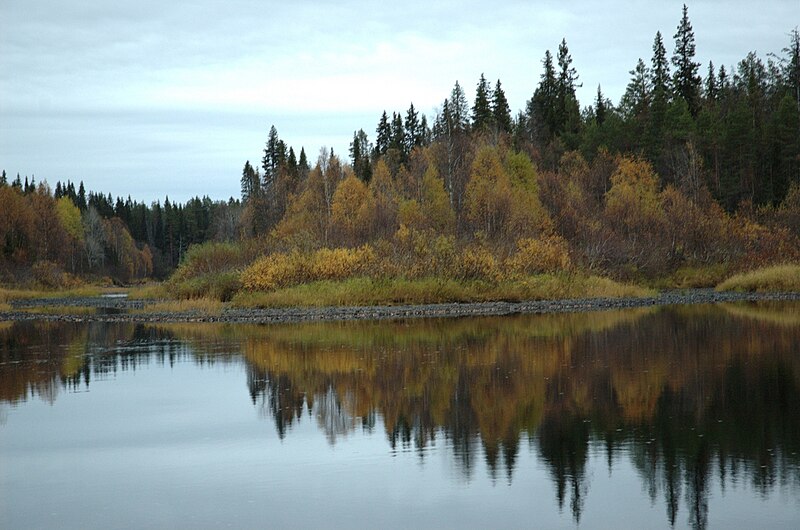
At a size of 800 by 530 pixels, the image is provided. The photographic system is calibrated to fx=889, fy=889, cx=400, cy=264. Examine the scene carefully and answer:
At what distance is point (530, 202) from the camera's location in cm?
6462

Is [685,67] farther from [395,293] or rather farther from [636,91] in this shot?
[395,293]

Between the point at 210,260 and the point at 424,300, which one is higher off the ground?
the point at 210,260

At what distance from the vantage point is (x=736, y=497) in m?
10.5

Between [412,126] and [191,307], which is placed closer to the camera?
[191,307]

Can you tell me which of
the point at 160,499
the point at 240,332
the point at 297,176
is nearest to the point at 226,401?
the point at 160,499

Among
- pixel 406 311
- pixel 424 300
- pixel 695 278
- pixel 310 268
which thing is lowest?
pixel 406 311

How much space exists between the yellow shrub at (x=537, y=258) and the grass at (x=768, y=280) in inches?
424

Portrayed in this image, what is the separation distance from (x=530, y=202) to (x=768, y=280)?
1868cm

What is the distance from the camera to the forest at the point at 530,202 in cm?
4891

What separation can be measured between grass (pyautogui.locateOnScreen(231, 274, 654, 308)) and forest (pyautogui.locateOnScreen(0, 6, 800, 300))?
1.98 feet

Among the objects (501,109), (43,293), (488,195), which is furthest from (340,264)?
(501,109)

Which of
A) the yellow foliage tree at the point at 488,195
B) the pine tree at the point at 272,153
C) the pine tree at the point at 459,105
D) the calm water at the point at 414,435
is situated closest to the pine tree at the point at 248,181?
the pine tree at the point at 272,153

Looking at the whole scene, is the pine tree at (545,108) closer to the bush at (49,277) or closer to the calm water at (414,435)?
the bush at (49,277)

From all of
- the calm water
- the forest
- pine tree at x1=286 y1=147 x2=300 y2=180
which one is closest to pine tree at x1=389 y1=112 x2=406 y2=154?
the forest
